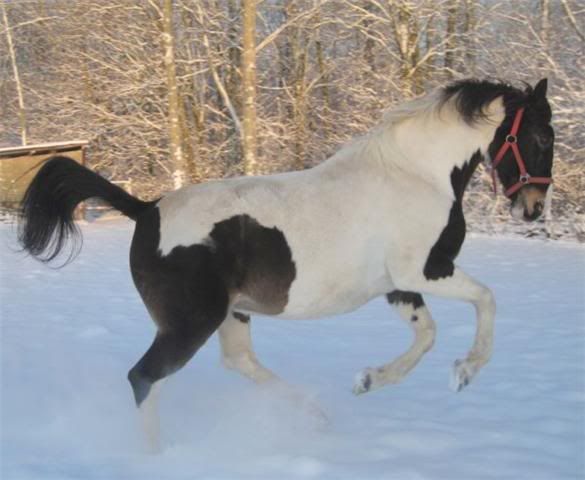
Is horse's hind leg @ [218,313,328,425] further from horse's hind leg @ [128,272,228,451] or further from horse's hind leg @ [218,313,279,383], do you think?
horse's hind leg @ [128,272,228,451]

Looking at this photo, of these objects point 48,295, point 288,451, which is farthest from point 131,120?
point 288,451

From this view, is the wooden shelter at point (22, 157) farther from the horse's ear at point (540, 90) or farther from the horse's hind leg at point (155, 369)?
the horse's ear at point (540, 90)

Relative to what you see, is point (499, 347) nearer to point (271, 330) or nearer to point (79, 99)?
point (271, 330)

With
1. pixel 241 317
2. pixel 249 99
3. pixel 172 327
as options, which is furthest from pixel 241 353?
pixel 249 99

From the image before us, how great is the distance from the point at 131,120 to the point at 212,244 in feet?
50.1

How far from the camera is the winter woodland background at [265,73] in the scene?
13180mm

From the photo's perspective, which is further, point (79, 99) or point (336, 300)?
point (79, 99)

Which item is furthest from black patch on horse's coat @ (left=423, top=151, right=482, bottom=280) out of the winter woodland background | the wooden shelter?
the wooden shelter

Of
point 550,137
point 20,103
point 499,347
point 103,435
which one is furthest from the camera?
point 20,103

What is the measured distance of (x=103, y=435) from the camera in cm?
314

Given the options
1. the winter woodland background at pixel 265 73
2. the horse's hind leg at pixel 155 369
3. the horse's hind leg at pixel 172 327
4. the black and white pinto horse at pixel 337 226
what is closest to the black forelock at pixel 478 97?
the black and white pinto horse at pixel 337 226

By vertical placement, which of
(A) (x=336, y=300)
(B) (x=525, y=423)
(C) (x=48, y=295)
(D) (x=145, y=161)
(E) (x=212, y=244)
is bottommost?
(D) (x=145, y=161)

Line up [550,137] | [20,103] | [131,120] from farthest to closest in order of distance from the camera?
1. [20,103]
2. [131,120]
3. [550,137]

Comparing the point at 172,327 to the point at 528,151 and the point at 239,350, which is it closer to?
the point at 239,350
